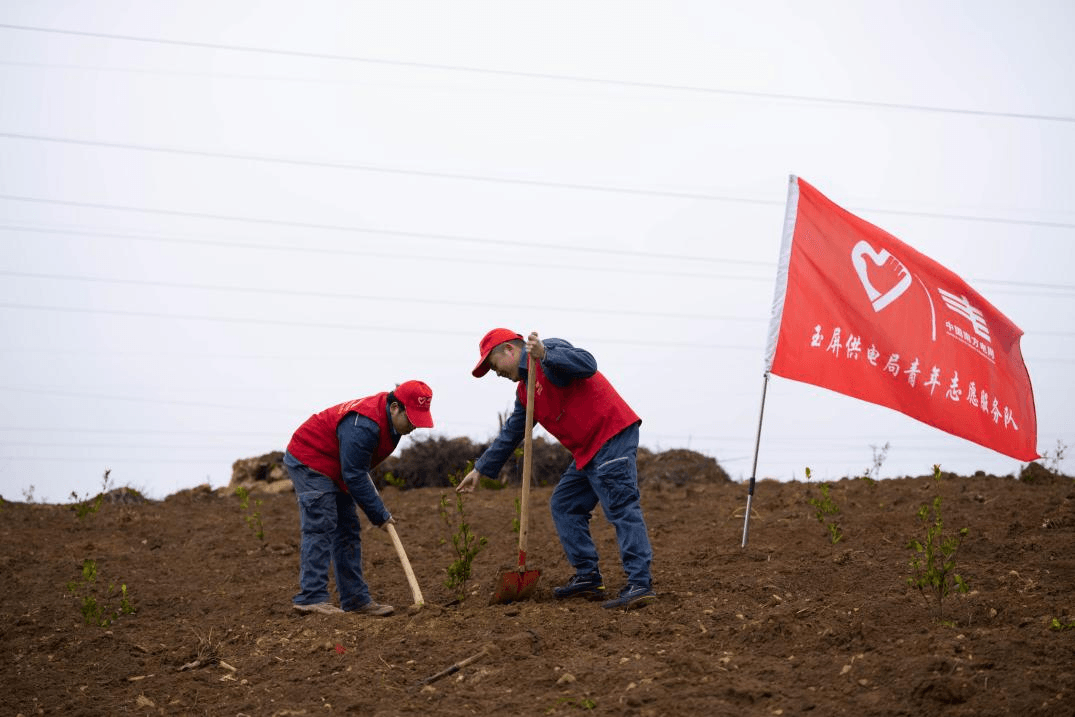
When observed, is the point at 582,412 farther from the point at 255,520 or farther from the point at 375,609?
the point at 255,520

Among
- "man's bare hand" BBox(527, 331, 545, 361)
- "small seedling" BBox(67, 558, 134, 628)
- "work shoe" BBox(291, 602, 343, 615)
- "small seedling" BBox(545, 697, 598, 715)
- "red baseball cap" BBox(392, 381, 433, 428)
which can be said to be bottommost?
"small seedling" BBox(67, 558, 134, 628)

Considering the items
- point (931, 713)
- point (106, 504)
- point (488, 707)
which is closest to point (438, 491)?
point (106, 504)

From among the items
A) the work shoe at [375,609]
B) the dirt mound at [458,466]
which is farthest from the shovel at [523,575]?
the dirt mound at [458,466]

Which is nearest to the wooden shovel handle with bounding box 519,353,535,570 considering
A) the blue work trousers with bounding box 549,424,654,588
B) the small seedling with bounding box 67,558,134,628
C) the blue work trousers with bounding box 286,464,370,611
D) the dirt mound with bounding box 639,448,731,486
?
the blue work trousers with bounding box 549,424,654,588

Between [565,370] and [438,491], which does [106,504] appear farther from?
[565,370]

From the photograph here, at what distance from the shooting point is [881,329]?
22.5 feet

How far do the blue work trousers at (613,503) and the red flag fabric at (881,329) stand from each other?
1515 mm

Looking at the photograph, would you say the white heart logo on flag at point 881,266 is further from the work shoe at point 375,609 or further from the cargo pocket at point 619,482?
the work shoe at point 375,609

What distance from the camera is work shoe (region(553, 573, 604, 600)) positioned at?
230 inches

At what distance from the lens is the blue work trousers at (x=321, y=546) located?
5949mm

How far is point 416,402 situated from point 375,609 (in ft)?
4.39

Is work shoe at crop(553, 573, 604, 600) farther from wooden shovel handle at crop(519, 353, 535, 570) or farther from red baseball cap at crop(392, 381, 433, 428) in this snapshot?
red baseball cap at crop(392, 381, 433, 428)

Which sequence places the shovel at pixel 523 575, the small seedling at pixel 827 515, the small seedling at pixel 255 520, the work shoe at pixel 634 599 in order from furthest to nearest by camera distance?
the small seedling at pixel 255 520 → the small seedling at pixel 827 515 → the shovel at pixel 523 575 → the work shoe at pixel 634 599

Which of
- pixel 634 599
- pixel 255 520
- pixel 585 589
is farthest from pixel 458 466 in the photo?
pixel 634 599
